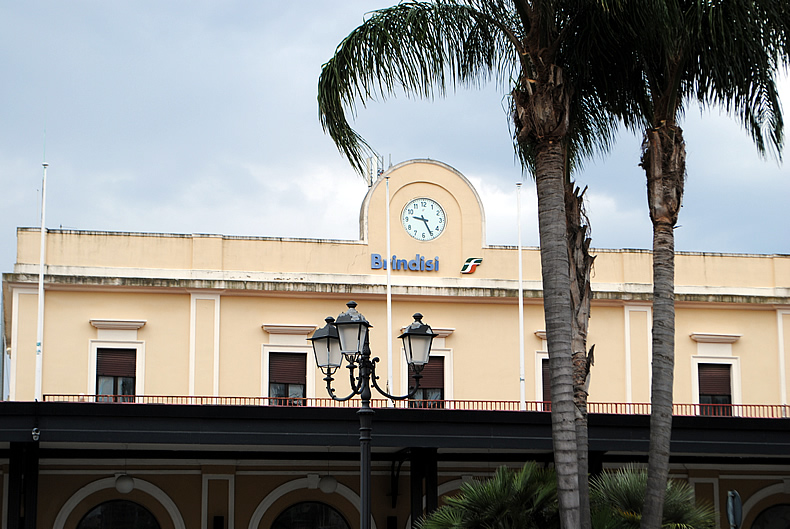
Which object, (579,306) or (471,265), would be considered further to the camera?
(471,265)

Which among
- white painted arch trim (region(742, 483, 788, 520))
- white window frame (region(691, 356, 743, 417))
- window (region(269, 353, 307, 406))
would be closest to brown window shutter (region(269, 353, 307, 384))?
window (region(269, 353, 307, 406))

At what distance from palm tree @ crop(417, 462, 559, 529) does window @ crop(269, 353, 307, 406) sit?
38.0ft

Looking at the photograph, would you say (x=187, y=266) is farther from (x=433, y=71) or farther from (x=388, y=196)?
(x=433, y=71)

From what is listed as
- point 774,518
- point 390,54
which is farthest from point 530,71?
point 774,518

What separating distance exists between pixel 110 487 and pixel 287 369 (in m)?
4.82

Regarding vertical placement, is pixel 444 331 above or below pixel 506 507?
above

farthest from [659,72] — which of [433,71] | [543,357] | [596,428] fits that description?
[543,357]

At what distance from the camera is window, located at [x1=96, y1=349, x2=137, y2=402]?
893 inches

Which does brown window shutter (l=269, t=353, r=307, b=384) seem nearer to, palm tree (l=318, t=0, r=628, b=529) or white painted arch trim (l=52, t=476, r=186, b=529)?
white painted arch trim (l=52, t=476, r=186, b=529)

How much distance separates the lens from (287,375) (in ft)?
76.7

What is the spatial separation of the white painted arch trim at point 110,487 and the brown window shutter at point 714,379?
12.3 metres

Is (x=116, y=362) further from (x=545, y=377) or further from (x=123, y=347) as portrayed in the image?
(x=545, y=377)

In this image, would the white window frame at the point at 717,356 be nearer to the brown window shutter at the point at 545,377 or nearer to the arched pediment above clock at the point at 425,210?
the brown window shutter at the point at 545,377

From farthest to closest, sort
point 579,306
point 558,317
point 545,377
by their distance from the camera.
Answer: point 545,377 < point 579,306 < point 558,317
